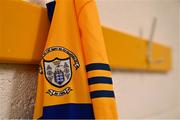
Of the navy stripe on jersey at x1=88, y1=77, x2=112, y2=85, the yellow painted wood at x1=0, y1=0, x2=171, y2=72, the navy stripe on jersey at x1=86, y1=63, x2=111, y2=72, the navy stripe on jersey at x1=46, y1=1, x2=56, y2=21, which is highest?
the navy stripe on jersey at x1=46, y1=1, x2=56, y2=21

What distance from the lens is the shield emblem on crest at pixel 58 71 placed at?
45 centimetres

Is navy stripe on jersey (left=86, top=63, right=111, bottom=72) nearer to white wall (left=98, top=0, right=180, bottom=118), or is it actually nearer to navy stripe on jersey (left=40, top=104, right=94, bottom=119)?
navy stripe on jersey (left=40, top=104, right=94, bottom=119)

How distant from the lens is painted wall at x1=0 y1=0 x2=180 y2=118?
48 centimetres

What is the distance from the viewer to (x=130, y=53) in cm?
84

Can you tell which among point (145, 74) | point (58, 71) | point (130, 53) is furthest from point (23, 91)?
point (145, 74)

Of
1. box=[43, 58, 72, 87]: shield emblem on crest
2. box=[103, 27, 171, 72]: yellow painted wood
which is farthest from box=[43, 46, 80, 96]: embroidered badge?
box=[103, 27, 171, 72]: yellow painted wood

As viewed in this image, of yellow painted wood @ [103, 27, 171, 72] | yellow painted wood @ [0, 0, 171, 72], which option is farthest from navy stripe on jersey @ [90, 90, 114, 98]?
yellow painted wood @ [103, 27, 171, 72]

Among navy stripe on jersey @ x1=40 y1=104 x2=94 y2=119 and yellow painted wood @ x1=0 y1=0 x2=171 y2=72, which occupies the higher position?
yellow painted wood @ x1=0 y1=0 x2=171 y2=72

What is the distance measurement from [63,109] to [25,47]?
138mm

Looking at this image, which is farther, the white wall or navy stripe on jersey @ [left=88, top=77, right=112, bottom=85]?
the white wall

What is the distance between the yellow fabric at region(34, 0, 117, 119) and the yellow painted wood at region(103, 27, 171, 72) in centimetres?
22

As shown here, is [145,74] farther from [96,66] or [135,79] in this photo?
[96,66]

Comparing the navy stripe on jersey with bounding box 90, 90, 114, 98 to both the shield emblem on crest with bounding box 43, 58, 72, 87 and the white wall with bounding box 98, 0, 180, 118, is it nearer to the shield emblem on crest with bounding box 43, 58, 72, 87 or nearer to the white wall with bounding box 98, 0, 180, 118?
the shield emblem on crest with bounding box 43, 58, 72, 87

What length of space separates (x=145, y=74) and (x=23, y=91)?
23.6 inches
